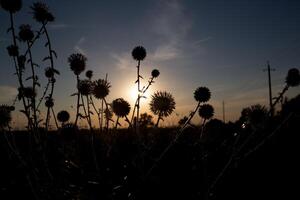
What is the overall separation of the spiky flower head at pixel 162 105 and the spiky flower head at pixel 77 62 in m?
1.42

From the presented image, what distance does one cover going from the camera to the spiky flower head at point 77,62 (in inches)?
225

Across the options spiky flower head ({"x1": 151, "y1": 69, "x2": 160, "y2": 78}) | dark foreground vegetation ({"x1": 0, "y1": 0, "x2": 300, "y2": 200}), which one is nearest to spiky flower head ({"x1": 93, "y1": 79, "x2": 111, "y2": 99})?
dark foreground vegetation ({"x1": 0, "y1": 0, "x2": 300, "y2": 200})

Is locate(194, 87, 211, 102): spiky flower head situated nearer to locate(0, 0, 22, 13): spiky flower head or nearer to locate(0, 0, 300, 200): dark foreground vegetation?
locate(0, 0, 300, 200): dark foreground vegetation

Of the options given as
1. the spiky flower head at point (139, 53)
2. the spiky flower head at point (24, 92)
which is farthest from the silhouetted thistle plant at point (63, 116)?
the spiky flower head at point (139, 53)

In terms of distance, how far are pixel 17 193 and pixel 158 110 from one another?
9.07ft

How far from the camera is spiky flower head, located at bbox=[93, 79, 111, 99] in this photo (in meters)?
5.98

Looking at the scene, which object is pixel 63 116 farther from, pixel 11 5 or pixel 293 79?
pixel 293 79

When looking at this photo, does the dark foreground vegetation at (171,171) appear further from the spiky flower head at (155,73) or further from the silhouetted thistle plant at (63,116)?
the spiky flower head at (155,73)

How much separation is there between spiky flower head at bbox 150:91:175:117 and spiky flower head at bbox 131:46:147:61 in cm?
216

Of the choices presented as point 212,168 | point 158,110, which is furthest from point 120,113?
point 212,168

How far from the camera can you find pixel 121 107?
18.2ft

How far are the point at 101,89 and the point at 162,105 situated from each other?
1.19 meters

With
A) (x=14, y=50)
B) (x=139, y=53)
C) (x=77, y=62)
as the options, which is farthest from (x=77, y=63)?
(x=139, y=53)

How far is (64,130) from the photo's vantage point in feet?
15.7
